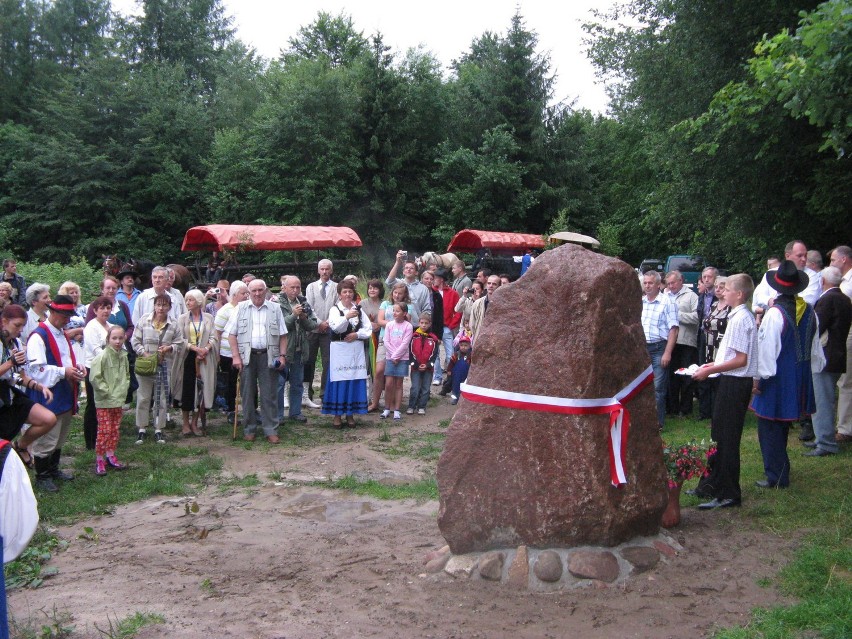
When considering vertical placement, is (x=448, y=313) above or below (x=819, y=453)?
above

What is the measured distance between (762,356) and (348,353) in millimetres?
5498

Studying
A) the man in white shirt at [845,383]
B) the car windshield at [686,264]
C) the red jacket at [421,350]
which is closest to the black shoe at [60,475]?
the red jacket at [421,350]

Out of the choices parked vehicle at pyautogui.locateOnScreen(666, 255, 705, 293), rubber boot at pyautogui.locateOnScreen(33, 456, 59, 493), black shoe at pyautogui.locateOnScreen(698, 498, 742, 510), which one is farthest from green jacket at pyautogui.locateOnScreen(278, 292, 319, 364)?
parked vehicle at pyautogui.locateOnScreen(666, 255, 705, 293)

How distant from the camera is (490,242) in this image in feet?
91.6

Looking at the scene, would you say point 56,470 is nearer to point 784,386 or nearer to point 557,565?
point 557,565

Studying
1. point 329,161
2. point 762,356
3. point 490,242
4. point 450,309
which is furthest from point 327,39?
point 762,356

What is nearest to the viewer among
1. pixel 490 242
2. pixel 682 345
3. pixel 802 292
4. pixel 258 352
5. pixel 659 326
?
pixel 802 292

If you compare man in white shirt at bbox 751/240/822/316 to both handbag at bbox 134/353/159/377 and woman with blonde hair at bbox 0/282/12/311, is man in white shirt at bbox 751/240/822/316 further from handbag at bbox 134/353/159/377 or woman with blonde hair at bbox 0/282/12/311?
woman with blonde hair at bbox 0/282/12/311

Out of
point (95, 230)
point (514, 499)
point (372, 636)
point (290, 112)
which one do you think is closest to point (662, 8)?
point (514, 499)

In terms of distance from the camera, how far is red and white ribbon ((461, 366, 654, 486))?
5094 mm

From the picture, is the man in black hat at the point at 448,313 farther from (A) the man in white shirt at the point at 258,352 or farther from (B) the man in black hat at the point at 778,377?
(B) the man in black hat at the point at 778,377

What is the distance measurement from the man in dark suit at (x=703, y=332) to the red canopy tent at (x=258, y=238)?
1625cm

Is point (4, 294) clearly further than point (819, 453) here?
Yes

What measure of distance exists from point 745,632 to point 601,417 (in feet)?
4.83
